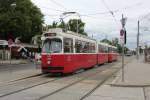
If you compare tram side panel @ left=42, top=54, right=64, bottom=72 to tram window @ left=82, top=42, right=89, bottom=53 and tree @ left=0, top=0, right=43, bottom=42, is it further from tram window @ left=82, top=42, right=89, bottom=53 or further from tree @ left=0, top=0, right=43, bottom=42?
tree @ left=0, top=0, right=43, bottom=42

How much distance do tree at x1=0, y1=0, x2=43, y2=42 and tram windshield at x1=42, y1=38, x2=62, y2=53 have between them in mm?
39318

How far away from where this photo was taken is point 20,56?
210 feet

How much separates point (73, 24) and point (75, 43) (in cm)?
7680

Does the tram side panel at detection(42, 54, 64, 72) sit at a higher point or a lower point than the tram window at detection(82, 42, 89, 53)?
lower

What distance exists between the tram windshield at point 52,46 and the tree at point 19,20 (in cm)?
3932

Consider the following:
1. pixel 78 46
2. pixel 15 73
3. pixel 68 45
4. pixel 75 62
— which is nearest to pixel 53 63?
pixel 68 45

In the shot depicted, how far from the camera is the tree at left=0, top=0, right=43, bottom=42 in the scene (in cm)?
6250

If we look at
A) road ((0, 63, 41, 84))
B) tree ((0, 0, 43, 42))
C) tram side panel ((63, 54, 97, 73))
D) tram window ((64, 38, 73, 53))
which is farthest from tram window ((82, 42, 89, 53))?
tree ((0, 0, 43, 42))

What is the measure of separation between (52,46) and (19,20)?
4230 centimetres

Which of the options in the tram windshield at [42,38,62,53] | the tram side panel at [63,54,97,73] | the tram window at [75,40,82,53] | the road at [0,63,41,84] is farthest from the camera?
the tram window at [75,40,82,53]

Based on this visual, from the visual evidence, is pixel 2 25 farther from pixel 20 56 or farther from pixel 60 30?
pixel 60 30

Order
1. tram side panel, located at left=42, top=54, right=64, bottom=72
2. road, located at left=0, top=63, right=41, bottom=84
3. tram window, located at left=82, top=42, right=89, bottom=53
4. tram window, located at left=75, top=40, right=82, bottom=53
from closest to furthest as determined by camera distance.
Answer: road, located at left=0, top=63, right=41, bottom=84, tram side panel, located at left=42, top=54, right=64, bottom=72, tram window, located at left=75, top=40, right=82, bottom=53, tram window, located at left=82, top=42, right=89, bottom=53

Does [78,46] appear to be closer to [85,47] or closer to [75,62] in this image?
[75,62]

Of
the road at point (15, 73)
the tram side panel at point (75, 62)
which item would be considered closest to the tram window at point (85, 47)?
the tram side panel at point (75, 62)
